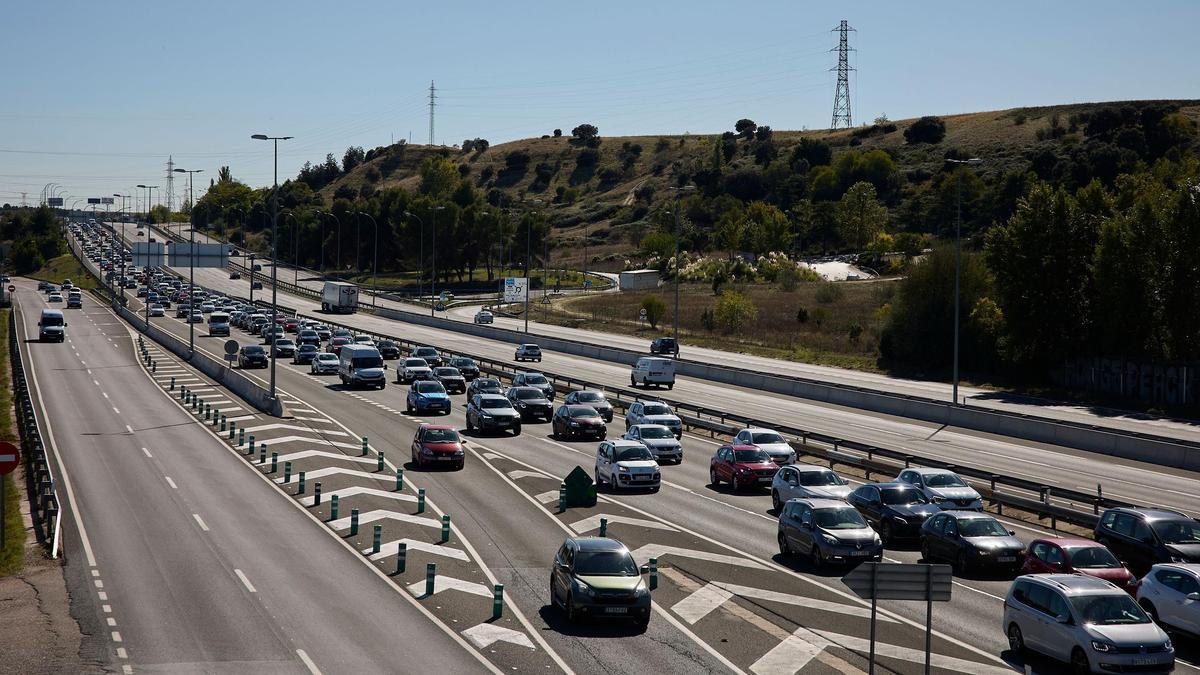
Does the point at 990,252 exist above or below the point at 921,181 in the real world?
below

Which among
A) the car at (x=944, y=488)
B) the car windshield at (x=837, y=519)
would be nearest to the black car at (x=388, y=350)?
the car at (x=944, y=488)

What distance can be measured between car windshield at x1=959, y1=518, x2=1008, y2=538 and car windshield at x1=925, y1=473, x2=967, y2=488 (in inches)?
218

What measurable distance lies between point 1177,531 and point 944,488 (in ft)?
23.3

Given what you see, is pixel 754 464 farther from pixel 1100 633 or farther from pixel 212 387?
pixel 212 387

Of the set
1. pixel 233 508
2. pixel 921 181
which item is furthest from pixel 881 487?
pixel 921 181

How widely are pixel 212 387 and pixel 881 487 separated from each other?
41.2 m

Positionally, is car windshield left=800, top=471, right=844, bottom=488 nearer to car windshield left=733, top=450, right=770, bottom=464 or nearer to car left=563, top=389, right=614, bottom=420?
car windshield left=733, top=450, right=770, bottom=464

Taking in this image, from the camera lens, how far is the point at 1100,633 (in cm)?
1675

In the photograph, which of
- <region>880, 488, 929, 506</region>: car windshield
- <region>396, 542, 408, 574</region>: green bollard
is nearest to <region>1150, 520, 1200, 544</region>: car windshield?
<region>880, 488, 929, 506</region>: car windshield

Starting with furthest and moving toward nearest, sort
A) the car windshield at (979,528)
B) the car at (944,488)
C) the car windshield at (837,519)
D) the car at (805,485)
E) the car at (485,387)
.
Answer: the car at (485,387) < the car at (805,485) < the car at (944,488) < the car windshield at (837,519) < the car windshield at (979,528)

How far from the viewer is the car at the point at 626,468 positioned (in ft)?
109

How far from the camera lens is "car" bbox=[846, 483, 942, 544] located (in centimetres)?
2669

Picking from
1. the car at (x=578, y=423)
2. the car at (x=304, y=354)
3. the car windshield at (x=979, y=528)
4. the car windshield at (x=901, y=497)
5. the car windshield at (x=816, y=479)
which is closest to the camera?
the car windshield at (x=979, y=528)

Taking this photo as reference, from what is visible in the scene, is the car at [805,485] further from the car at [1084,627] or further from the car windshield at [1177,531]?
the car at [1084,627]
